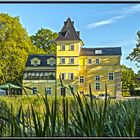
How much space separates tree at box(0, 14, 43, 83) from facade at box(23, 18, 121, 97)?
8 cm

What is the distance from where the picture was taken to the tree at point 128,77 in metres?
1.86

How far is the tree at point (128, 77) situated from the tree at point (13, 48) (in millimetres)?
597

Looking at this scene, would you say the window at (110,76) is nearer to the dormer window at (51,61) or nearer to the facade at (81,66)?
the facade at (81,66)

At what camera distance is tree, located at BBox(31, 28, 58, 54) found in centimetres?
193

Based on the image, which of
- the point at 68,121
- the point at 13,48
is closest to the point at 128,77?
the point at 68,121

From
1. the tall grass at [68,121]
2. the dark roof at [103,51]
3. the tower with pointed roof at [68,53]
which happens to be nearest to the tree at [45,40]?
the tower with pointed roof at [68,53]

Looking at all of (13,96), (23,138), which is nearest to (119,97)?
(13,96)

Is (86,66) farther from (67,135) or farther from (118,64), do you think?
(67,135)

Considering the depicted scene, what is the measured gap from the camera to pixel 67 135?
1.24 metres

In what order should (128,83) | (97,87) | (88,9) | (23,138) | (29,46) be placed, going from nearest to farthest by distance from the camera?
(23,138) < (88,9) < (97,87) < (128,83) < (29,46)

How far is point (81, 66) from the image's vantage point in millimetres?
2021

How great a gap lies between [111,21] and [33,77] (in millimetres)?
630

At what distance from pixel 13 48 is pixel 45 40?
0.90 feet

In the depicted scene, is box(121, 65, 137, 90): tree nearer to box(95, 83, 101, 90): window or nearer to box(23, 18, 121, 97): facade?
box(23, 18, 121, 97): facade
